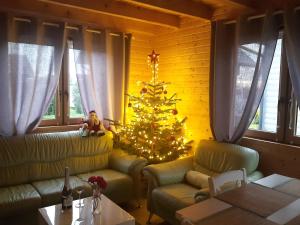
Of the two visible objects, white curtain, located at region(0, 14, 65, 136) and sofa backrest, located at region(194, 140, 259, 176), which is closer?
sofa backrest, located at region(194, 140, 259, 176)

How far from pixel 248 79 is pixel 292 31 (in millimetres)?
628

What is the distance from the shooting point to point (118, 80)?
Result: 3.80 metres

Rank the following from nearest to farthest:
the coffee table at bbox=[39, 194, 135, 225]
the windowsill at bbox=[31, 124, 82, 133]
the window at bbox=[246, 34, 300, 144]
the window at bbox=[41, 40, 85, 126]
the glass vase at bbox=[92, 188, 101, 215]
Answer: the coffee table at bbox=[39, 194, 135, 225], the glass vase at bbox=[92, 188, 101, 215], the window at bbox=[246, 34, 300, 144], the windowsill at bbox=[31, 124, 82, 133], the window at bbox=[41, 40, 85, 126]

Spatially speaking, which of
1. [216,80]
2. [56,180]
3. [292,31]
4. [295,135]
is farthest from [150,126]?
[292,31]

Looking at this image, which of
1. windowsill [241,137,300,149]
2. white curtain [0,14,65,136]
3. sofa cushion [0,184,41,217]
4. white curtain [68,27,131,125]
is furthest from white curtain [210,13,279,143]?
sofa cushion [0,184,41,217]

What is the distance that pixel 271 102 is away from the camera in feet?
9.54

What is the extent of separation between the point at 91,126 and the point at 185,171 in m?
1.32

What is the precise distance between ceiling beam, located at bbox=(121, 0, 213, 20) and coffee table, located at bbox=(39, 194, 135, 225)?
6.98 ft

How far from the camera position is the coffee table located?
1959 mm

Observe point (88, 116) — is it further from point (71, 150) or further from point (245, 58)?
point (245, 58)

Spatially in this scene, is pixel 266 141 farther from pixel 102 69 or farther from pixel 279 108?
pixel 102 69

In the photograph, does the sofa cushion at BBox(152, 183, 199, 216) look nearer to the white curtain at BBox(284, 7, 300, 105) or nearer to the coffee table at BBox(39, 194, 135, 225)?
the coffee table at BBox(39, 194, 135, 225)

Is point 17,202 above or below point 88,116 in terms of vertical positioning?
below

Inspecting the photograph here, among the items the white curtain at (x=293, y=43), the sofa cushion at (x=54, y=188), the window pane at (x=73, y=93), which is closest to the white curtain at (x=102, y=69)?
the window pane at (x=73, y=93)
